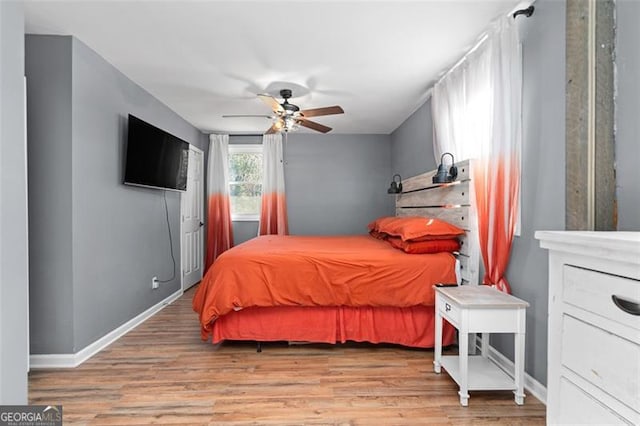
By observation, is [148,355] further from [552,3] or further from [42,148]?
[552,3]

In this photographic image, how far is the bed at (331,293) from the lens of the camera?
2.44m

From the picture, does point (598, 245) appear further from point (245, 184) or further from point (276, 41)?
point (245, 184)

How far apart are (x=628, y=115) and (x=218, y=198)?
4.81 m

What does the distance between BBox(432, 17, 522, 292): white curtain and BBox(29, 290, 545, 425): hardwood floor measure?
80cm

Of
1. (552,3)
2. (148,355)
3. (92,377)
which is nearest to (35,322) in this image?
(92,377)

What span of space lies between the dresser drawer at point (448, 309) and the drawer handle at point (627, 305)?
106 centimetres

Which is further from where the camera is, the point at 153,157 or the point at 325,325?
the point at 153,157

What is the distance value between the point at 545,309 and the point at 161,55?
321 centimetres

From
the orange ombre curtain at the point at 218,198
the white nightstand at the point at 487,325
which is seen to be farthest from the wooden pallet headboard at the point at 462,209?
the orange ombre curtain at the point at 218,198

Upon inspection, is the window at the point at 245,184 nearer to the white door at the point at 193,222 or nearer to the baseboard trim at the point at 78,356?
the white door at the point at 193,222

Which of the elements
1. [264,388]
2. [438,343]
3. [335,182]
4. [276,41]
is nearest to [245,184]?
[335,182]

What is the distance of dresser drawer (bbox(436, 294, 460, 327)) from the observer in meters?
1.90

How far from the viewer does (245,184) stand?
539 cm

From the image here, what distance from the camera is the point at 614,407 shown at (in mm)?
874
